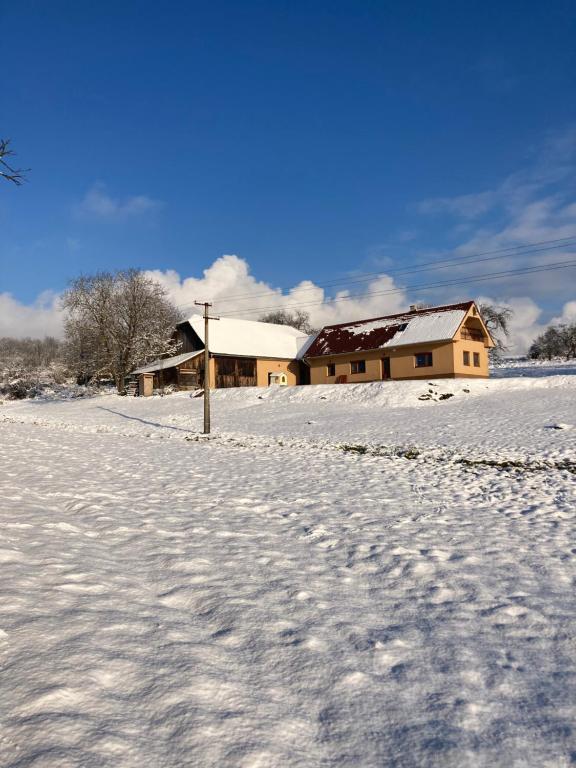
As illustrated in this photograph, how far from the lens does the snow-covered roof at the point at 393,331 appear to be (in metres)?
37.2

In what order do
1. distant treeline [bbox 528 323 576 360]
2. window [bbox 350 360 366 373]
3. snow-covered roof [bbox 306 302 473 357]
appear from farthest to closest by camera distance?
distant treeline [bbox 528 323 576 360]
window [bbox 350 360 366 373]
snow-covered roof [bbox 306 302 473 357]

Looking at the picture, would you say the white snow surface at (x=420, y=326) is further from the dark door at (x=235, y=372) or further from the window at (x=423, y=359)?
the dark door at (x=235, y=372)

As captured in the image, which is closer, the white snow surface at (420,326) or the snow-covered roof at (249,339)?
the white snow surface at (420,326)

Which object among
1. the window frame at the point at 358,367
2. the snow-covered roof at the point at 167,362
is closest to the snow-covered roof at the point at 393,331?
the window frame at the point at 358,367

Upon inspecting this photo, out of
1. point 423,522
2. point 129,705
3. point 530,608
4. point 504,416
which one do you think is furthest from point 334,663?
point 504,416

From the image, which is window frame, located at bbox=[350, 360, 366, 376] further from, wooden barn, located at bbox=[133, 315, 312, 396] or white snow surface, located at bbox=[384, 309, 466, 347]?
wooden barn, located at bbox=[133, 315, 312, 396]

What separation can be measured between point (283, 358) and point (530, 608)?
43.2 metres

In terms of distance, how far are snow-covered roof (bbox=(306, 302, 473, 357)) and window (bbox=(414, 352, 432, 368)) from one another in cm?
125

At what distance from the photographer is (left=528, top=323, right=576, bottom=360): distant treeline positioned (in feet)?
264

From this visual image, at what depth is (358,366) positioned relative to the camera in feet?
136

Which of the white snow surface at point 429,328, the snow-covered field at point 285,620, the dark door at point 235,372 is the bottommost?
the snow-covered field at point 285,620

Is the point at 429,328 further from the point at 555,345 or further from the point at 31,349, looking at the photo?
the point at 31,349

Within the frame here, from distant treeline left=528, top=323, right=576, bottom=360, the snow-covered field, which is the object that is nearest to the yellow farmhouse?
the snow-covered field

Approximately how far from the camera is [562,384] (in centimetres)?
2948
